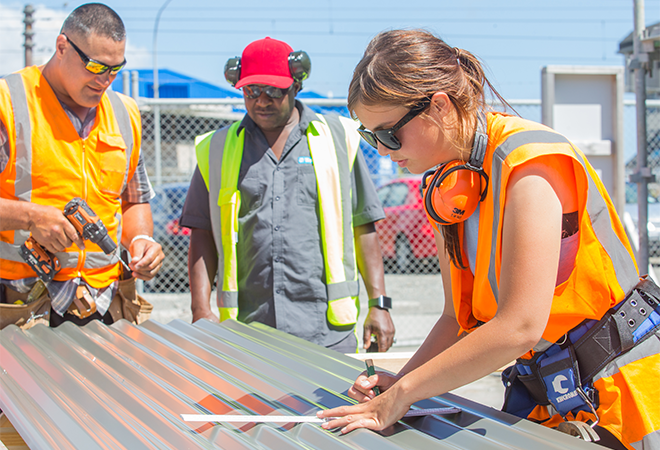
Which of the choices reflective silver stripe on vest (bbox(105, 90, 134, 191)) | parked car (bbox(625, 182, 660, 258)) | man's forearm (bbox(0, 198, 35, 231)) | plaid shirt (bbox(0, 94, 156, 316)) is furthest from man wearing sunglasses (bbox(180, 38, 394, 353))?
parked car (bbox(625, 182, 660, 258))

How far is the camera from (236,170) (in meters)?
2.95

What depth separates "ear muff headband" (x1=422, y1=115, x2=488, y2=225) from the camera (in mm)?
1371

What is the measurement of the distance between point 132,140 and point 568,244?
2457mm

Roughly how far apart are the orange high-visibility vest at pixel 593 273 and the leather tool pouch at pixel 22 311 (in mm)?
2245

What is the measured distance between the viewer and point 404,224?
8773 millimetres

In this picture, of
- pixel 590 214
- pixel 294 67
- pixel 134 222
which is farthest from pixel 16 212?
pixel 590 214

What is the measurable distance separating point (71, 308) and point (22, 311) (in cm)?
22

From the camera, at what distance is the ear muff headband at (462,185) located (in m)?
1.37

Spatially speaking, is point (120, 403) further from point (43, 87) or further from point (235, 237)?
point (43, 87)

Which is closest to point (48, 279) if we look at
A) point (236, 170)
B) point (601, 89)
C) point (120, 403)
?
point (236, 170)

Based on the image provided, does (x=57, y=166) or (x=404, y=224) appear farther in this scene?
(x=404, y=224)

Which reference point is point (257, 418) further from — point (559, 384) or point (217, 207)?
point (217, 207)

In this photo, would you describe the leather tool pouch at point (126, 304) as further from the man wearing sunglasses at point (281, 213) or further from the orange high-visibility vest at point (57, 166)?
the man wearing sunglasses at point (281, 213)

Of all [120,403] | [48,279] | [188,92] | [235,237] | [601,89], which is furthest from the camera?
[188,92]
